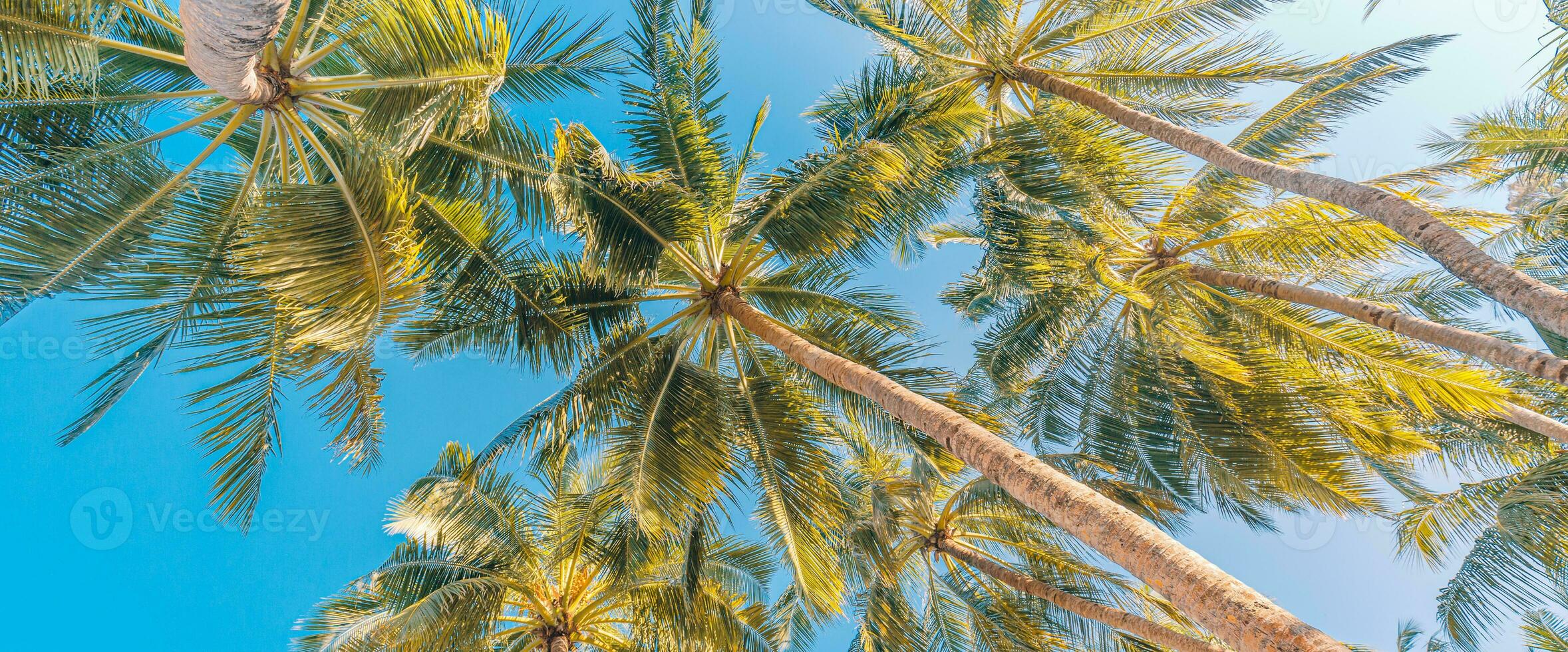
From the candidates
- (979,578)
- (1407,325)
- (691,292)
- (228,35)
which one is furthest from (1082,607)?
(228,35)

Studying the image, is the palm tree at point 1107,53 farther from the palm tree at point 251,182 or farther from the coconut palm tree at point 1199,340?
the palm tree at point 251,182

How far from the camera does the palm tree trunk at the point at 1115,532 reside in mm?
3211

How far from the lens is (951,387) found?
7445 mm

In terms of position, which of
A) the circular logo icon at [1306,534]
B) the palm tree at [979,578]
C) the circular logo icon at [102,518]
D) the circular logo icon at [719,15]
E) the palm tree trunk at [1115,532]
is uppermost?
the circular logo icon at [102,518]

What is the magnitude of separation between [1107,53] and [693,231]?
6.16 m

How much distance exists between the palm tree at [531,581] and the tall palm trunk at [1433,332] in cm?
675

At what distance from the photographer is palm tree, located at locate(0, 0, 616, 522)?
195 inches

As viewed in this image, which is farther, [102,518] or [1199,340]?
[102,518]

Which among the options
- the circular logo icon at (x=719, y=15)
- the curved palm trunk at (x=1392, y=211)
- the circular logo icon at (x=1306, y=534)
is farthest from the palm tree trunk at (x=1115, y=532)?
the circular logo icon at (x=1306, y=534)

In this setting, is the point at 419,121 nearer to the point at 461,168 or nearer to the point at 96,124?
the point at 461,168

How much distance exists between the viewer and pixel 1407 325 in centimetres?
718

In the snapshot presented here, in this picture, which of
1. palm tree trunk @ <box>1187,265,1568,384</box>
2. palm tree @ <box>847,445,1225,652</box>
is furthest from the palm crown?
palm tree trunk @ <box>1187,265,1568,384</box>

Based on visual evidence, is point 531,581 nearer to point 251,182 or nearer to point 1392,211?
point 251,182

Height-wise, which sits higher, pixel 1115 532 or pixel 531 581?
pixel 531 581
